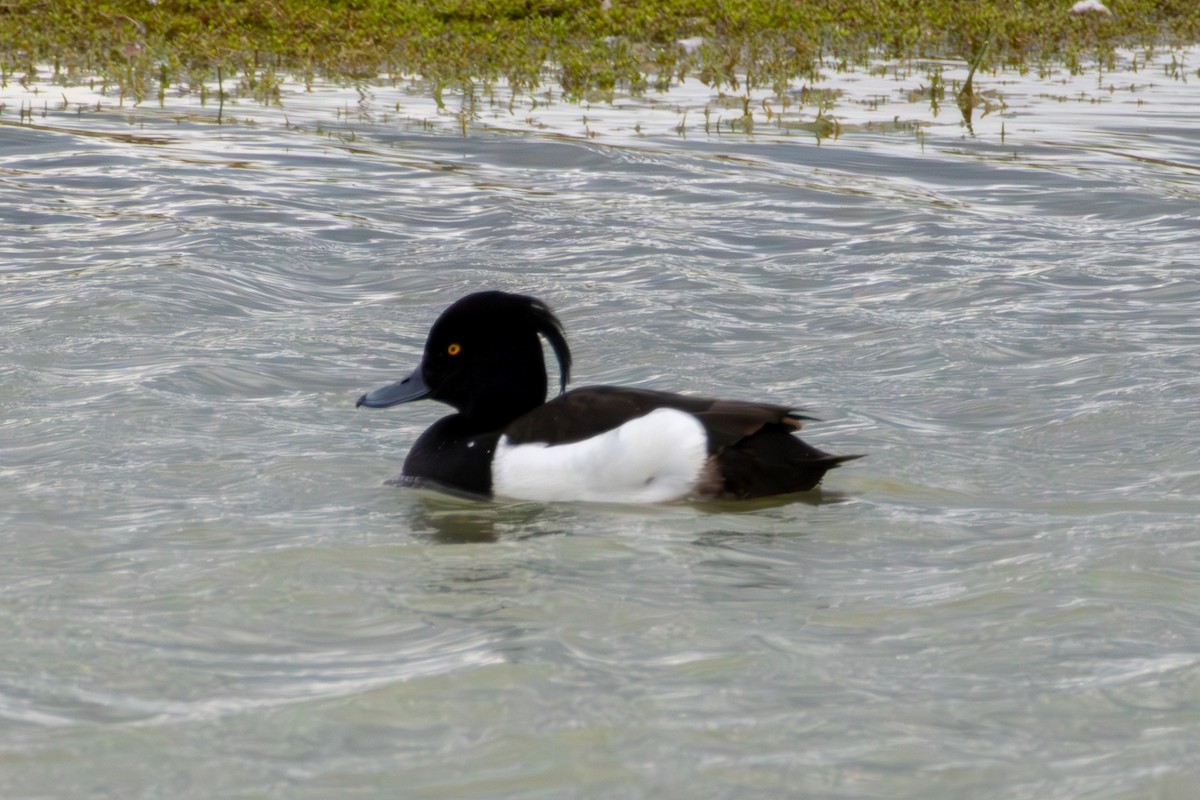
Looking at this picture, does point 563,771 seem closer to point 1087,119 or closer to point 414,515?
point 414,515

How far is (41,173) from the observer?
11586 mm

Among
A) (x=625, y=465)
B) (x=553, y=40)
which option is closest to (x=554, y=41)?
(x=553, y=40)

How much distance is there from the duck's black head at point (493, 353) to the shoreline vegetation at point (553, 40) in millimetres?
9273

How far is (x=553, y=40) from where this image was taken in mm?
18750

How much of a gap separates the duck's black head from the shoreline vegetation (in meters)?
9.27

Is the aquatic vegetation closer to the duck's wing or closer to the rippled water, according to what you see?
the rippled water

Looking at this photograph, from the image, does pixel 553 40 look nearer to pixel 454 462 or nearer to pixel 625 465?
pixel 454 462

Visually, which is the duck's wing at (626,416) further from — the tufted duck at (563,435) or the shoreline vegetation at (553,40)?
the shoreline vegetation at (553,40)

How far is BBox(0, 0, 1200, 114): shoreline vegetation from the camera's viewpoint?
1647cm

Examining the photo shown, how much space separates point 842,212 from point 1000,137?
3226mm

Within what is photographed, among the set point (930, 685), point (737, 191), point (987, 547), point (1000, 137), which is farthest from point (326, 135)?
point (930, 685)

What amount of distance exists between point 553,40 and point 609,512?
1408 cm

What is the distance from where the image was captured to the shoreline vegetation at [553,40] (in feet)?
54.0

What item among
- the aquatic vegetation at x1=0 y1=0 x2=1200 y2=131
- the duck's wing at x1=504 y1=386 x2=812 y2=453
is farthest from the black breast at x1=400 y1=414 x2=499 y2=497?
the aquatic vegetation at x1=0 y1=0 x2=1200 y2=131
